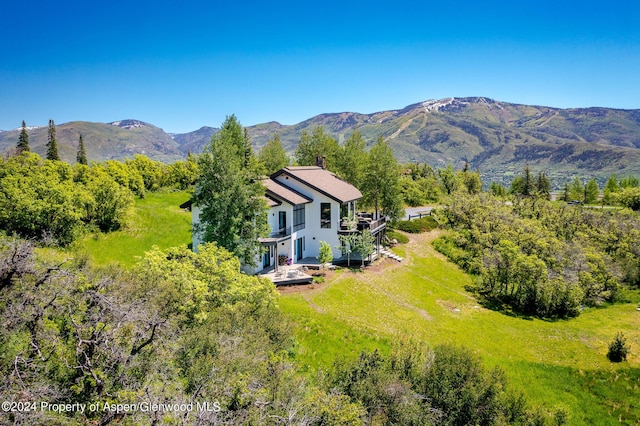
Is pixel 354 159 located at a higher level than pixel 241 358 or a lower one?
higher

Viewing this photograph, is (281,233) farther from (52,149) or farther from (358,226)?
(52,149)

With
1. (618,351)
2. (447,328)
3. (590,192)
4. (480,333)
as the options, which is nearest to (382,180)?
(447,328)

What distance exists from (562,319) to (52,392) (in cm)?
3225

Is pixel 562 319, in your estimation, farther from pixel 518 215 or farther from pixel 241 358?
pixel 241 358

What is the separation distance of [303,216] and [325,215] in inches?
81.5

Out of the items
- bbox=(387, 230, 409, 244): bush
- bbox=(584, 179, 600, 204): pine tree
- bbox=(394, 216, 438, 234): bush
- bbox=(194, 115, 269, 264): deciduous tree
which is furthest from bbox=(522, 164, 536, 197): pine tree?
bbox=(194, 115, 269, 264): deciduous tree

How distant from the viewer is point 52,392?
315 inches

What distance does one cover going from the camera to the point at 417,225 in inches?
1818

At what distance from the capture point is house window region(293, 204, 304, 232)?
30.1m

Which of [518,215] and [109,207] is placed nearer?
[109,207]

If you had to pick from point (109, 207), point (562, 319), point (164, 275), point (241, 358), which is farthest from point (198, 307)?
point (562, 319)

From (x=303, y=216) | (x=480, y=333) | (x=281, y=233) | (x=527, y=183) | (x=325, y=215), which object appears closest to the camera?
(x=480, y=333)

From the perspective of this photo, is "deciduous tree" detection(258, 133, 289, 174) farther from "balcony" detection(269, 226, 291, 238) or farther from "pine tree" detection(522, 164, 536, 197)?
"pine tree" detection(522, 164, 536, 197)

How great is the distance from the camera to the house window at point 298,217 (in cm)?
3009
